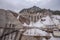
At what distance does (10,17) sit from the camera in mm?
2004

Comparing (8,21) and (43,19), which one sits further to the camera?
(43,19)

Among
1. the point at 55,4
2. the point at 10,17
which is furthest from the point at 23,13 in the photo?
the point at 55,4

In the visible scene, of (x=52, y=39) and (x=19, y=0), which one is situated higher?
(x=19, y=0)

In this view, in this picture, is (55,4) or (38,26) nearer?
(38,26)

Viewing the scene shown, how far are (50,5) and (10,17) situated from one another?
2.58ft

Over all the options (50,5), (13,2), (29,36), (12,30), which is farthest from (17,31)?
(50,5)

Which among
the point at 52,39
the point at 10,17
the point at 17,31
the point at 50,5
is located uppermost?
the point at 50,5

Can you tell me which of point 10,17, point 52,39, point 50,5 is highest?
point 50,5

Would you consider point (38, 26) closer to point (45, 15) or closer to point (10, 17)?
point (45, 15)

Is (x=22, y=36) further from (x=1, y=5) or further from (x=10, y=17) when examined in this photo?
(x=1, y=5)

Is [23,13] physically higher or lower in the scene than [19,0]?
lower

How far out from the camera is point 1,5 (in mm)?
2166

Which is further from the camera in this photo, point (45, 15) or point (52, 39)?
point (45, 15)

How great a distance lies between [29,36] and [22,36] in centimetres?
12
